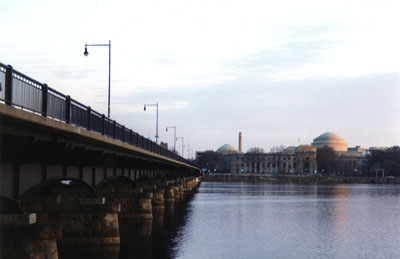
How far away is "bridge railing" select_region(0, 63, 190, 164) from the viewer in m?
21.5

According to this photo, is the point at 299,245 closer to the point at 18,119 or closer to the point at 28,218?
the point at 28,218

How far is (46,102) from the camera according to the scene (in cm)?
2588

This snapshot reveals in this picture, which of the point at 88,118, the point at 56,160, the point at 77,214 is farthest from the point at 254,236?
the point at 56,160

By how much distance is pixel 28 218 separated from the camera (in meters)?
24.8

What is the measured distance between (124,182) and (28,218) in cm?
3773

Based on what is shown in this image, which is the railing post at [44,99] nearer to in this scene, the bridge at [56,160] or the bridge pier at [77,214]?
the bridge at [56,160]

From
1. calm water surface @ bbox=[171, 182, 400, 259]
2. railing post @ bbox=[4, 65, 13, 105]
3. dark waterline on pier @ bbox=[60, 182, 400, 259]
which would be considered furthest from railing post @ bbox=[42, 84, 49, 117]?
calm water surface @ bbox=[171, 182, 400, 259]

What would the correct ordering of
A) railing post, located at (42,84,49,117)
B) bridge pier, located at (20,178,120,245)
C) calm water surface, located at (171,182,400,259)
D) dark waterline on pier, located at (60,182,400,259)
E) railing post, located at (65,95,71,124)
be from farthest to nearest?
1. calm water surface, located at (171,182,400,259)
2. dark waterline on pier, located at (60,182,400,259)
3. bridge pier, located at (20,178,120,245)
4. railing post, located at (65,95,71,124)
5. railing post, located at (42,84,49,117)

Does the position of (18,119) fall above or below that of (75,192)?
above

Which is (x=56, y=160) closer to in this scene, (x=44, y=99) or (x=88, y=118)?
(x=88, y=118)

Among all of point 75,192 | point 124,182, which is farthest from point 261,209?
point 75,192

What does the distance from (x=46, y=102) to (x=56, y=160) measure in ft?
18.6

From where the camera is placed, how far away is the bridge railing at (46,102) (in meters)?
21.5

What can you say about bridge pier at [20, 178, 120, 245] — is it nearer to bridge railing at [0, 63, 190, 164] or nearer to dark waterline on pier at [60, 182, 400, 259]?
dark waterline on pier at [60, 182, 400, 259]
